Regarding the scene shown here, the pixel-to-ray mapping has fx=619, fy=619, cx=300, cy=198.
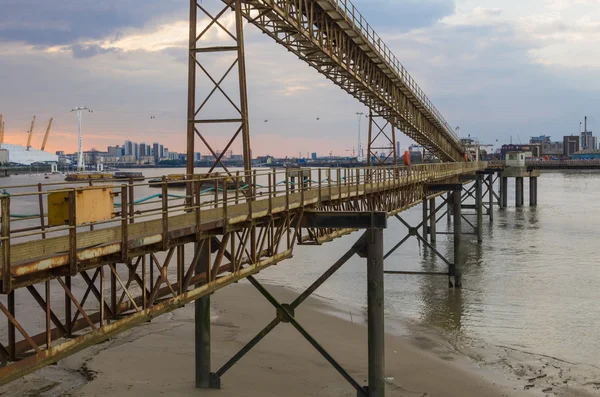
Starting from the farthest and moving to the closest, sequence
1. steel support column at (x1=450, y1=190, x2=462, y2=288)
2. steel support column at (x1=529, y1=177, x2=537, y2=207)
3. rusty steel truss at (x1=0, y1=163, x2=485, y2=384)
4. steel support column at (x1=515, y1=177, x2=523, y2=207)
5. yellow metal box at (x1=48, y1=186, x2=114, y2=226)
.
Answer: steel support column at (x1=529, y1=177, x2=537, y2=207), steel support column at (x1=515, y1=177, x2=523, y2=207), steel support column at (x1=450, y1=190, x2=462, y2=288), yellow metal box at (x1=48, y1=186, x2=114, y2=226), rusty steel truss at (x1=0, y1=163, x2=485, y2=384)

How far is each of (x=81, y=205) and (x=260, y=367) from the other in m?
9.60

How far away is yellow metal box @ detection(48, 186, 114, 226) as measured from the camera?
8711 mm

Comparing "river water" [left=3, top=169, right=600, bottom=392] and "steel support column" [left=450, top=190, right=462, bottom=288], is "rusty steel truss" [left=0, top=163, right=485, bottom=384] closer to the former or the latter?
"river water" [left=3, top=169, right=600, bottom=392]

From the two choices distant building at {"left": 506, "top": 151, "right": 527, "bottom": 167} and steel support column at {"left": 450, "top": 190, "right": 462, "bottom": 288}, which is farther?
distant building at {"left": 506, "top": 151, "right": 527, "bottom": 167}

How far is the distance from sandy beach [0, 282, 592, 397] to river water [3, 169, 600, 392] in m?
2.92

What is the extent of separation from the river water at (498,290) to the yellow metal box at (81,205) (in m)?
14.8

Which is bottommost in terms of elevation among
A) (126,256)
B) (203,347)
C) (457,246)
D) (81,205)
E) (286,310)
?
(203,347)

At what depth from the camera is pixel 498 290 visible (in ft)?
93.8

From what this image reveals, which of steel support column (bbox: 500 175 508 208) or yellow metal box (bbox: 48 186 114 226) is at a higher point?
yellow metal box (bbox: 48 186 114 226)

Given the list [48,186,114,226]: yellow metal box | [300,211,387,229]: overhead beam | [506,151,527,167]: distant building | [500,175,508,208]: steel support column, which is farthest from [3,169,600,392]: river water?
[506,151,527,167]: distant building

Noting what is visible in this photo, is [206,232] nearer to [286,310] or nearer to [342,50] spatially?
[286,310]

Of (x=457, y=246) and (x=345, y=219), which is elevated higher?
(x=345, y=219)

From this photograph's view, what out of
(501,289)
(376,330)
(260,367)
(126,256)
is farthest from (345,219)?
(501,289)

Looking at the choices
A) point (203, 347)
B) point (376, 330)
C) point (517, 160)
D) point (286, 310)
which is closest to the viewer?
point (376, 330)
